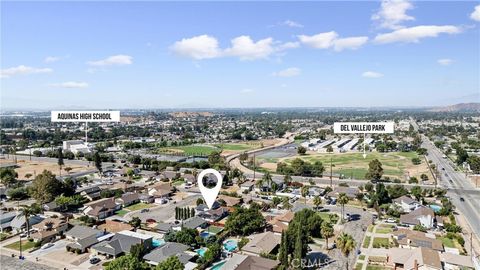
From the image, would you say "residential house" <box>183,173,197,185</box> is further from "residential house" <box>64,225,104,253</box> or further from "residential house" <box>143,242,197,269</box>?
"residential house" <box>143,242,197,269</box>

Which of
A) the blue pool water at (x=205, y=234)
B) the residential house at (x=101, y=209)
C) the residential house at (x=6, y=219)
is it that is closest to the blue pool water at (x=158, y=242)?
the blue pool water at (x=205, y=234)

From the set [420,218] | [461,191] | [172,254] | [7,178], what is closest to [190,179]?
[7,178]

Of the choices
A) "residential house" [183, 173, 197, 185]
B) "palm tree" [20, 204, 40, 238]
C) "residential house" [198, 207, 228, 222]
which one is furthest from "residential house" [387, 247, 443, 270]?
"residential house" [183, 173, 197, 185]

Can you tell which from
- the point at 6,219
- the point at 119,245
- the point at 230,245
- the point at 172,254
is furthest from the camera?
the point at 6,219

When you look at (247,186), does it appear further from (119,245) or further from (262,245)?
(119,245)

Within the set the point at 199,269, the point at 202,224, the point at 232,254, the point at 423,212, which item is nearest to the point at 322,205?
the point at 423,212
